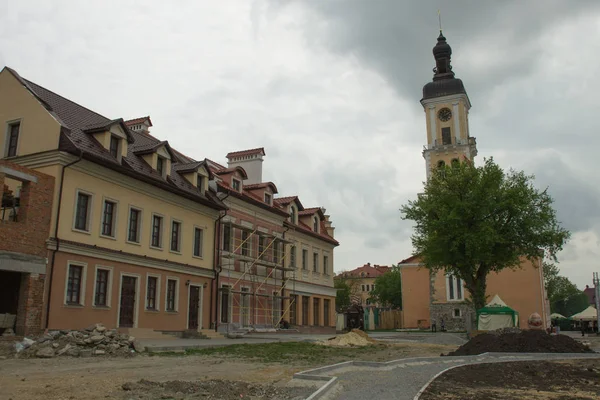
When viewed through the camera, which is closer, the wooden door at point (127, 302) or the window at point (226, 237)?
the wooden door at point (127, 302)

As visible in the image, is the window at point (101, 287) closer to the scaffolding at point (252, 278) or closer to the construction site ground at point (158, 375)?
the construction site ground at point (158, 375)

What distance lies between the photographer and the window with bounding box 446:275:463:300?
2046 inches

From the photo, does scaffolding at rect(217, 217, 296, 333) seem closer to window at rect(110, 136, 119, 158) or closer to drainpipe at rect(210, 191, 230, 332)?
drainpipe at rect(210, 191, 230, 332)

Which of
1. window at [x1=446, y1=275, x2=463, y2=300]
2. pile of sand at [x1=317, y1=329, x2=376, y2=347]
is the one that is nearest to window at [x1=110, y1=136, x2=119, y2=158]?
pile of sand at [x1=317, y1=329, x2=376, y2=347]

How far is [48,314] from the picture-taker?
19.1 metres

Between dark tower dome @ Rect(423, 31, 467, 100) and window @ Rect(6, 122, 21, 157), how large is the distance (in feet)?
164

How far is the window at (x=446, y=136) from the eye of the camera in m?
61.5

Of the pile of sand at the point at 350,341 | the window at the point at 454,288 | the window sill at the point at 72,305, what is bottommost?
the pile of sand at the point at 350,341

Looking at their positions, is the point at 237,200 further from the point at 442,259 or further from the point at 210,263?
the point at 442,259

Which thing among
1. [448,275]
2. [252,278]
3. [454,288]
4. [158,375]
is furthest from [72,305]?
[454,288]

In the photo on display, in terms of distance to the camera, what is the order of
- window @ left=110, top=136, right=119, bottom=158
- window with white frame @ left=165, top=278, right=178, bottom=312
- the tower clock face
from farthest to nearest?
the tower clock face < window with white frame @ left=165, top=278, right=178, bottom=312 < window @ left=110, top=136, right=119, bottom=158

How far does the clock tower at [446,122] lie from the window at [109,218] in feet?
146

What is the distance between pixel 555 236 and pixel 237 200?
19.2 m

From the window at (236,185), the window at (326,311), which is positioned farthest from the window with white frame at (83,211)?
the window at (326,311)
